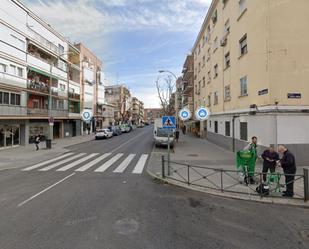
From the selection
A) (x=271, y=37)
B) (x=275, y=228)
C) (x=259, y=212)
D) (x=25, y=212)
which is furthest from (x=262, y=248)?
(x=271, y=37)

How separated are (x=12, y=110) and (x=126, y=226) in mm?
18523

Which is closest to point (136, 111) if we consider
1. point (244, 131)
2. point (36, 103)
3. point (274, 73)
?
point (36, 103)

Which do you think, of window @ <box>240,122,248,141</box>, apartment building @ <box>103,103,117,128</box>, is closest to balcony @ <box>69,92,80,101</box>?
apartment building @ <box>103,103,117,128</box>

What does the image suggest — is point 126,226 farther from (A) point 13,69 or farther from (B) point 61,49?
(B) point 61,49

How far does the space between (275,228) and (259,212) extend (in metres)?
0.85

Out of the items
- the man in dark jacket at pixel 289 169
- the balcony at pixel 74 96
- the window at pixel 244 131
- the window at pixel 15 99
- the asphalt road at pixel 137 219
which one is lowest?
the asphalt road at pixel 137 219

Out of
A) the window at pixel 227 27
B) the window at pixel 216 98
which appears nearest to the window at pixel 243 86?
the window at pixel 227 27

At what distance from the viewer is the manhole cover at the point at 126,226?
451 cm

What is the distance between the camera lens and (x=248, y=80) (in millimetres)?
13242

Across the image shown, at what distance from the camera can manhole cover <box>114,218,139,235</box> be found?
4.51 metres

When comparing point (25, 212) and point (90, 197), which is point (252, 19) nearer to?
point (90, 197)

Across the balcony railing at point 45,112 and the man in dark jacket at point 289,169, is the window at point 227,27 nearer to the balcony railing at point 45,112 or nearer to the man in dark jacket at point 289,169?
the man in dark jacket at point 289,169

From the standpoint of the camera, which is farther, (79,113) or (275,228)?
(79,113)

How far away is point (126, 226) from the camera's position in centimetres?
474
